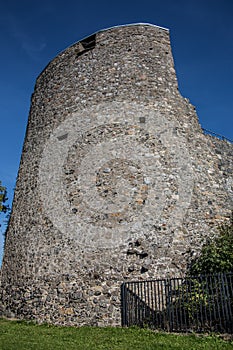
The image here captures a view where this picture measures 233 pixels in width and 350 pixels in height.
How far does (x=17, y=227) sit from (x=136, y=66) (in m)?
7.25

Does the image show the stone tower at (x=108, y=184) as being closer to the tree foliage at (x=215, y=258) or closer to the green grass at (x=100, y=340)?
the tree foliage at (x=215, y=258)

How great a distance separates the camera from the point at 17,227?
38.5 ft

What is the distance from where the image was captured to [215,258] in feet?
28.8

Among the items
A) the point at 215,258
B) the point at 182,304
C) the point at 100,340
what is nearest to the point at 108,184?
the point at 215,258

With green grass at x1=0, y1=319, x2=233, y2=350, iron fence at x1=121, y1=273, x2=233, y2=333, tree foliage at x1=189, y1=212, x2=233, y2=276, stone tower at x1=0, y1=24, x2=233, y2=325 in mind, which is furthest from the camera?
stone tower at x1=0, y1=24, x2=233, y2=325

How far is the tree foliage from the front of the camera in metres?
8.48

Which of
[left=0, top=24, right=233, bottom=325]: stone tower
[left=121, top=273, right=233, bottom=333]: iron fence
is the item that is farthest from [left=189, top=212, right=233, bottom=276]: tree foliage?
[left=121, top=273, right=233, bottom=333]: iron fence

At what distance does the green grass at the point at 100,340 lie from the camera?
5973 millimetres

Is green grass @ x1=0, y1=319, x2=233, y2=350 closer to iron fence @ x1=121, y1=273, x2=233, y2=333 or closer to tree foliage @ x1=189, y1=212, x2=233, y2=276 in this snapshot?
iron fence @ x1=121, y1=273, x2=233, y2=333

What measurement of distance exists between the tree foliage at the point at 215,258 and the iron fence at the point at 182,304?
60 centimetres

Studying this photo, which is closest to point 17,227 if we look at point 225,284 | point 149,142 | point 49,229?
point 49,229

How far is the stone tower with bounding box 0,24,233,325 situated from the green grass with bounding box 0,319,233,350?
0.99m

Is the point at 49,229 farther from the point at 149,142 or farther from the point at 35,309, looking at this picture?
the point at 149,142

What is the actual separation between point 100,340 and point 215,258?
12.6ft
